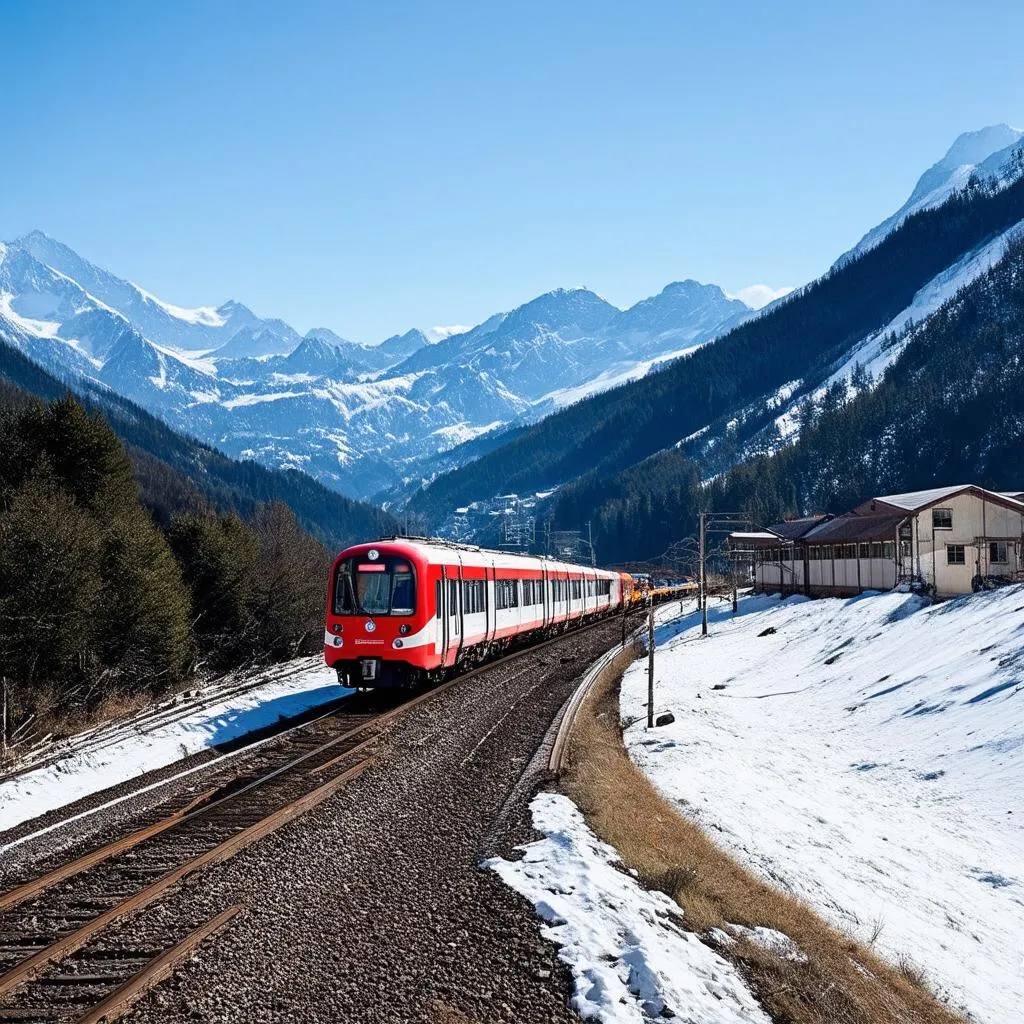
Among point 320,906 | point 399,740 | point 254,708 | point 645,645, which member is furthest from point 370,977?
point 645,645

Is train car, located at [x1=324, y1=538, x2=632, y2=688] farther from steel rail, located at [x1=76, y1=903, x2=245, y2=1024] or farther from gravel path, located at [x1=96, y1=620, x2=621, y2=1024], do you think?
steel rail, located at [x1=76, y1=903, x2=245, y2=1024]

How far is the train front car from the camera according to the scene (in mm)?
21312

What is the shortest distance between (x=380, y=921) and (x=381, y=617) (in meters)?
13.3

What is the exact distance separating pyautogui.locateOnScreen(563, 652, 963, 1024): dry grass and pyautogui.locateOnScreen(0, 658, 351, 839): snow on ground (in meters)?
6.90

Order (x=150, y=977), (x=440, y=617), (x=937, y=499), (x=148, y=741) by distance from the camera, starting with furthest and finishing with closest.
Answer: (x=937, y=499) → (x=440, y=617) → (x=148, y=741) → (x=150, y=977)

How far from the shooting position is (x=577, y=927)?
8250 mm

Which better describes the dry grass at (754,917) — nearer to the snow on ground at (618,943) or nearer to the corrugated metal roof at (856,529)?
the snow on ground at (618,943)

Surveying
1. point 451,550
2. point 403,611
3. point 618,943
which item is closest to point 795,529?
point 451,550

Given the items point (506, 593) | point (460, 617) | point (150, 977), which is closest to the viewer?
point (150, 977)

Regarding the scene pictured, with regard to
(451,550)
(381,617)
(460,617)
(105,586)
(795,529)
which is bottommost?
(460,617)

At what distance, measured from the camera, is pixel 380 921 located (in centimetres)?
828

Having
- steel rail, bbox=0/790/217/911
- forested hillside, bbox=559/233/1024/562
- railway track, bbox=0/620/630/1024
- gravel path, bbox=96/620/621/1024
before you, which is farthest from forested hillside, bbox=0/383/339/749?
forested hillside, bbox=559/233/1024/562

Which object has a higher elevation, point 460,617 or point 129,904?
point 460,617

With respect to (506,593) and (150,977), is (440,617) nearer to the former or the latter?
(506,593)
